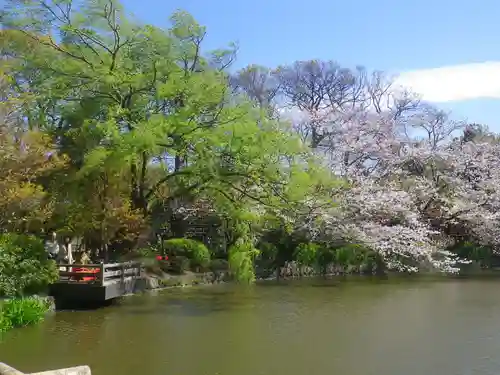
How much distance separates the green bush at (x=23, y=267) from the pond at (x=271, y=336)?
2.97 feet

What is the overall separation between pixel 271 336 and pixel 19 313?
15.7 ft

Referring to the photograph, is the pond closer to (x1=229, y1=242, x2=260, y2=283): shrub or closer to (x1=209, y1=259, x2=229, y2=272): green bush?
(x1=229, y1=242, x2=260, y2=283): shrub

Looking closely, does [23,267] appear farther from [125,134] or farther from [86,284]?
[125,134]

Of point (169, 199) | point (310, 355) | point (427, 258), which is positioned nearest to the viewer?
point (310, 355)

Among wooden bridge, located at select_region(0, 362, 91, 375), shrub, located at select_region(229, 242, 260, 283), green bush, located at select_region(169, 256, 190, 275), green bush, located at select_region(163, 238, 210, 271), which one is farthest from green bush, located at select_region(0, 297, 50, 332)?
green bush, located at select_region(163, 238, 210, 271)

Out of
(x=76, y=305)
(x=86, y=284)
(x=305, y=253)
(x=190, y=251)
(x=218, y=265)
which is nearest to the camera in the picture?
(x=86, y=284)

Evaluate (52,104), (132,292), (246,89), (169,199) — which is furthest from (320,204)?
(246,89)

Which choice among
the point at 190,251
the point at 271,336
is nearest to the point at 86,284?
the point at 271,336

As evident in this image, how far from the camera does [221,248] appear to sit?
23312mm

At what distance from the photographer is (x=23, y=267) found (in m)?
12.7

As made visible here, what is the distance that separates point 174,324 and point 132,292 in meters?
4.61

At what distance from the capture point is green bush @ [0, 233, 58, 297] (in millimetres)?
12125

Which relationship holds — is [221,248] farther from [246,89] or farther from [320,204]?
[246,89]

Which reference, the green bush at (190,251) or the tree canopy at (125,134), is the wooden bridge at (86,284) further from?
the green bush at (190,251)
